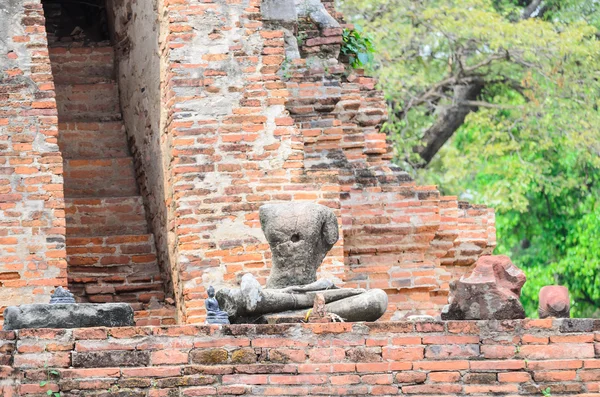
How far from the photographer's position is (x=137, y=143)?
1234 centimetres

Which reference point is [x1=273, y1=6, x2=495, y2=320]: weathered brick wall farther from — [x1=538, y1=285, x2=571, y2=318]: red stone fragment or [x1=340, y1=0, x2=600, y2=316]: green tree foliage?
[x1=340, y1=0, x2=600, y2=316]: green tree foliage

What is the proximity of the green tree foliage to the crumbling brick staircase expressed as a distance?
742 centimetres

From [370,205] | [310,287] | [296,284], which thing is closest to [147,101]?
[370,205]

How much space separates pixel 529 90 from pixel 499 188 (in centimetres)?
131

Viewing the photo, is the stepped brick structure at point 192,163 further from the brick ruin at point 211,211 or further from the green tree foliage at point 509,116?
the green tree foliage at point 509,116

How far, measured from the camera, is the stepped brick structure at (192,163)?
35.2 ft

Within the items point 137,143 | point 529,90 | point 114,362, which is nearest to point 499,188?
point 529,90

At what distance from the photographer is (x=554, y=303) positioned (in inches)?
328

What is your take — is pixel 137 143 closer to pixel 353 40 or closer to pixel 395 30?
pixel 353 40

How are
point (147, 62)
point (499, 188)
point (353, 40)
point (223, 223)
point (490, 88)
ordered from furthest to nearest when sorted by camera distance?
point (490, 88) < point (499, 188) < point (353, 40) < point (147, 62) < point (223, 223)

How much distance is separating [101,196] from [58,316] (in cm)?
416

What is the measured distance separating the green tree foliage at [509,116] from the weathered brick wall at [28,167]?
9.38 metres

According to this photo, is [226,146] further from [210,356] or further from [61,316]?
[210,356]

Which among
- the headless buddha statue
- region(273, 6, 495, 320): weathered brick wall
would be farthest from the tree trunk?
the headless buddha statue
